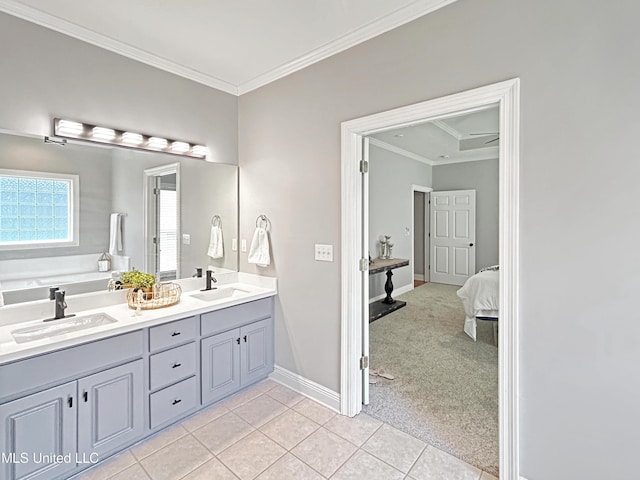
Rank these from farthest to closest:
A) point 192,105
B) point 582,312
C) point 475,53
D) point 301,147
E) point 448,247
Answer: point 448,247
point 192,105
point 301,147
point 475,53
point 582,312

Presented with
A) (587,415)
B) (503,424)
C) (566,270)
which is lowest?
(503,424)

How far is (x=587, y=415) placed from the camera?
1435 millimetres

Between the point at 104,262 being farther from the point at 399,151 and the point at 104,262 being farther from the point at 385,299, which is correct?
the point at 399,151

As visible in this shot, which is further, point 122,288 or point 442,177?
point 442,177

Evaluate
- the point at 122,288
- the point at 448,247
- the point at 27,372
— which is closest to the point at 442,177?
the point at 448,247

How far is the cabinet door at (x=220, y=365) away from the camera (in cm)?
229

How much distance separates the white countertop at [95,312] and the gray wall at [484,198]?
5099 mm

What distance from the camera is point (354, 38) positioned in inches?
84.4

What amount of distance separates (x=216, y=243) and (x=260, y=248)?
453 mm

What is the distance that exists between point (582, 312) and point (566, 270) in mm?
192

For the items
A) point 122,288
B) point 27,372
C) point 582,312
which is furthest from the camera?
point 122,288

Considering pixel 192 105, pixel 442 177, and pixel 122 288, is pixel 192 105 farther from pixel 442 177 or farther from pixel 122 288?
pixel 442 177

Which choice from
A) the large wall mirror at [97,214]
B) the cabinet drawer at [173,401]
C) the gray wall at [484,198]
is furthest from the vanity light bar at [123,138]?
the gray wall at [484,198]

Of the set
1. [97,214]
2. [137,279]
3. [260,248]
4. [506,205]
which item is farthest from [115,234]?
[506,205]
